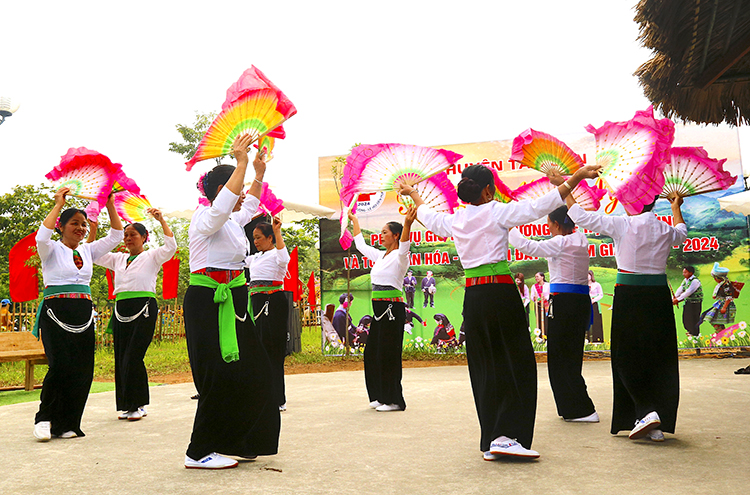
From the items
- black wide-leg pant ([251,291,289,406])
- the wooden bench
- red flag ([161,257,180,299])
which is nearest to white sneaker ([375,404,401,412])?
black wide-leg pant ([251,291,289,406])

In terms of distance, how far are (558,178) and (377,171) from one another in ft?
4.30

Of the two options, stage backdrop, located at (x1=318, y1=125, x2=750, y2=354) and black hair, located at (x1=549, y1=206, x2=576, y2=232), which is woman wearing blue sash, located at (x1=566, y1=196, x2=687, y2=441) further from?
stage backdrop, located at (x1=318, y1=125, x2=750, y2=354)

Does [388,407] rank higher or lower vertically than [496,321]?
lower

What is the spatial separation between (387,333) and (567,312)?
1.79 metres

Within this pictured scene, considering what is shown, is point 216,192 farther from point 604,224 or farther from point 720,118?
point 720,118

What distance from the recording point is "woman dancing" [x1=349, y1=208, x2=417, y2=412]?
582 cm

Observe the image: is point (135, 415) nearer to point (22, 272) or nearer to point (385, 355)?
point (22, 272)

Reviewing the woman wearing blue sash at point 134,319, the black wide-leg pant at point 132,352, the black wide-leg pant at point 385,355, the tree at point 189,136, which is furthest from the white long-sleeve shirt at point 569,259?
the tree at point 189,136

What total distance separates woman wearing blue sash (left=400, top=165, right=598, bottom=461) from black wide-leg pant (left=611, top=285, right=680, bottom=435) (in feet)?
2.78

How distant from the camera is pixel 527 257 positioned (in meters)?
11.4

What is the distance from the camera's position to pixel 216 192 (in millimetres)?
3904

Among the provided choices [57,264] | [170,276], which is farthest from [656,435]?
[170,276]

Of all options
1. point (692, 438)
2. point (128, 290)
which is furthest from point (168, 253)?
point (692, 438)

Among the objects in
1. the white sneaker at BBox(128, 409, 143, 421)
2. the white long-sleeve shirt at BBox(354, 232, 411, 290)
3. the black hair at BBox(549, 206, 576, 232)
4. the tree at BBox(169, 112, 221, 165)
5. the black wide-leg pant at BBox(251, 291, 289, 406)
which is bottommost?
the white sneaker at BBox(128, 409, 143, 421)
